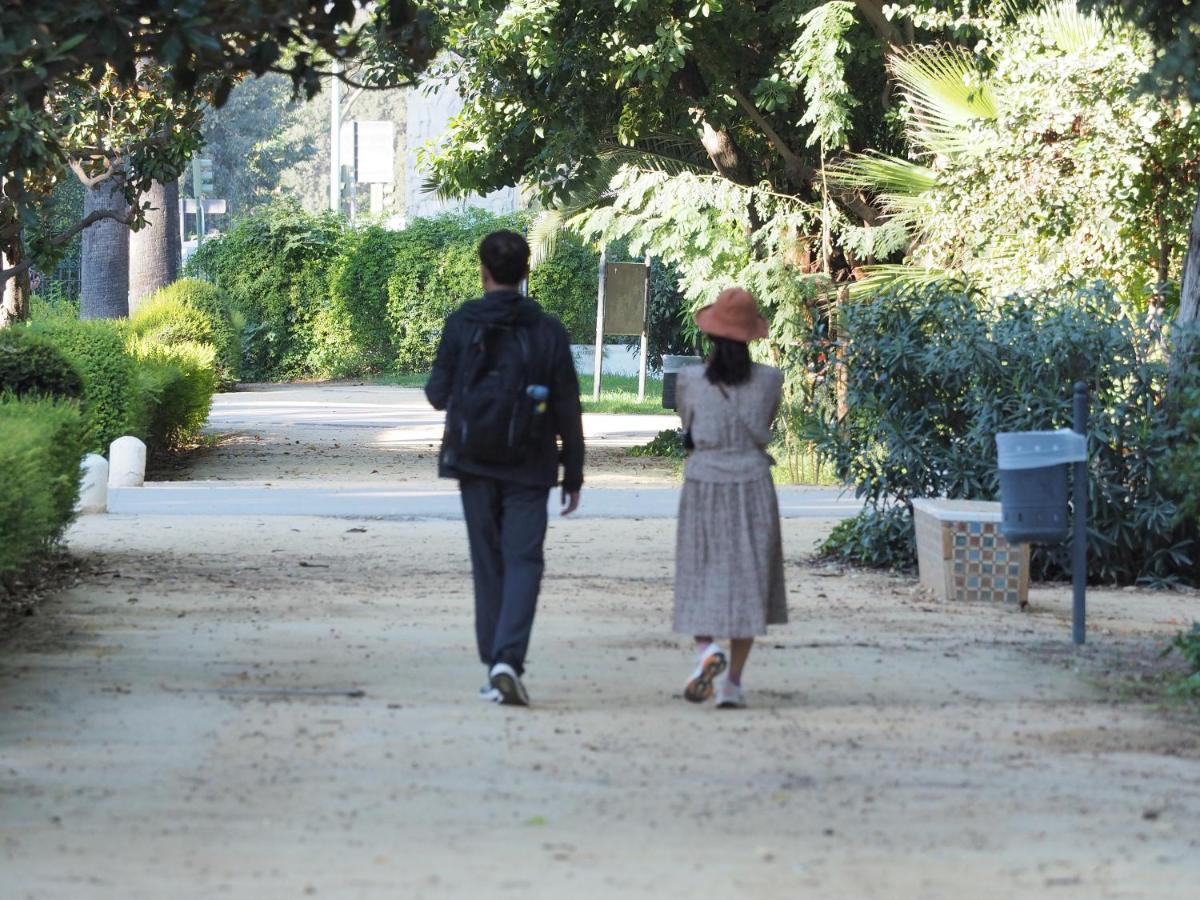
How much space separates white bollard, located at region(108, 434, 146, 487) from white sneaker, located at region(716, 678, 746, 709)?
9.36 m

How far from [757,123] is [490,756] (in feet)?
44.2

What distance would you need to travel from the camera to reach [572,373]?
23.6 ft

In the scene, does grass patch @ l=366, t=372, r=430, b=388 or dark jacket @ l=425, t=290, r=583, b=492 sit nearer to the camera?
dark jacket @ l=425, t=290, r=583, b=492

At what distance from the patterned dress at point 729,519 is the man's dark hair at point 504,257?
2.63ft

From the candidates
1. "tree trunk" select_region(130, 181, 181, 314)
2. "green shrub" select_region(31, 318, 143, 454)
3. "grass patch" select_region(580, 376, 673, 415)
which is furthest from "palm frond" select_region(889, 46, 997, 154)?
"tree trunk" select_region(130, 181, 181, 314)

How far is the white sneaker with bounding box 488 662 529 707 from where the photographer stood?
691 centimetres

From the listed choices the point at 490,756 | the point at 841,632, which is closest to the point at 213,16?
the point at 490,756

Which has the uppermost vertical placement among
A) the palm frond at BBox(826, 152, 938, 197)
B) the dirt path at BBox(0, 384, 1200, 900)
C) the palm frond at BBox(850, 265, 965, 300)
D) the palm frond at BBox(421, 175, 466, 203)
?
the palm frond at BBox(421, 175, 466, 203)

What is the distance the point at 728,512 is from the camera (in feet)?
23.4

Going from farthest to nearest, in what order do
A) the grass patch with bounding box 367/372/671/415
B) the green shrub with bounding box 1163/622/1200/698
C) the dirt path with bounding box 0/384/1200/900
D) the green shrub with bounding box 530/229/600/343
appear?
the green shrub with bounding box 530/229/600/343 → the grass patch with bounding box 367/372/671/415 → the green shrub with bounding box 1163/622/1200/698 → the dirt path with bounding box 0/384/1200/900

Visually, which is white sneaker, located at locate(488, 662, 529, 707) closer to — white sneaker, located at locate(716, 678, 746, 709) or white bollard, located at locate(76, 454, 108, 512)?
white sneaker, located at locate(716, 678, 746, 709)

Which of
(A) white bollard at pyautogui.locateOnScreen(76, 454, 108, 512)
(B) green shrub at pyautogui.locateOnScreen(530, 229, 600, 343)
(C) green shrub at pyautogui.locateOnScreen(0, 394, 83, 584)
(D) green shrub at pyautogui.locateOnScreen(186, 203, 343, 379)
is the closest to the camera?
(C) green shrub at pyautogui.locateOnScreen(0, 394, 83, 584)

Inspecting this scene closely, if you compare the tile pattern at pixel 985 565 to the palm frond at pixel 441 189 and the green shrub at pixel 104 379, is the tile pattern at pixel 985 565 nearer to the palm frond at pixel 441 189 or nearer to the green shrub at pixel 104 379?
the green shrub at pixel 104 379

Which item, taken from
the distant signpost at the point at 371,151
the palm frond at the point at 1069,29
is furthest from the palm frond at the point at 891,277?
the distant signpost at the point at 371,151
